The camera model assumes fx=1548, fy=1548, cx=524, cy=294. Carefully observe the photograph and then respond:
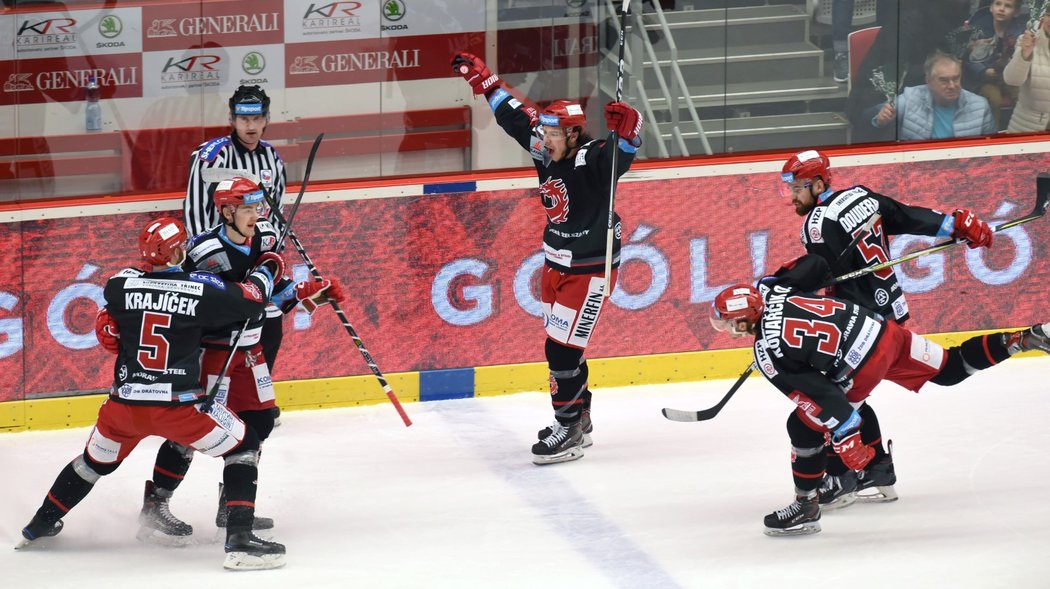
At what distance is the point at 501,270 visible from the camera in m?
6.29

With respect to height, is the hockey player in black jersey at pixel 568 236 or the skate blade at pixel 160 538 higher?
the hockey player in black jersey at pixel 568 236

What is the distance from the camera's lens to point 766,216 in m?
6.50

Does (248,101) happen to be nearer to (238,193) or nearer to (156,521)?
(238,193)

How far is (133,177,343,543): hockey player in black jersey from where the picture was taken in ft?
15.3

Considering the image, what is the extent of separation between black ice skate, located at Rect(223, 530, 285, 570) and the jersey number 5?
0.53m

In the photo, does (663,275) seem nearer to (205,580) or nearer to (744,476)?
(744,476)

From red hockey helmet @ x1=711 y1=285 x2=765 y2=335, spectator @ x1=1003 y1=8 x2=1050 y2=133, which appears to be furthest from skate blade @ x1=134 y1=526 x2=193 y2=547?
spectator @ x1=1003 y1=8 x2=1050 y2=133

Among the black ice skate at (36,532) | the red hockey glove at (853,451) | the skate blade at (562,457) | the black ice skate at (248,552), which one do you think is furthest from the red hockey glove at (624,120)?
the black ice skate at (36,532)

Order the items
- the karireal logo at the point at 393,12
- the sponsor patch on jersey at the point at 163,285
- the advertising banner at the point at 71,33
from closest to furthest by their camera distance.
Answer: the sponsor patch on jersey at the point at 163,285 → the advertising banner at the point at 71,33 → the karireal logo at the point at 393,12

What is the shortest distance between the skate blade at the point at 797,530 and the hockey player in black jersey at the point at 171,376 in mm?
1477

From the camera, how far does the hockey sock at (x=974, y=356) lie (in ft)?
16.2

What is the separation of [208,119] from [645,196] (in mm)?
1783

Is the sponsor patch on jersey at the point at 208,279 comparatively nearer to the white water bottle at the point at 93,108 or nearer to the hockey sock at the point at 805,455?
the hockey sock at the point at 805,455

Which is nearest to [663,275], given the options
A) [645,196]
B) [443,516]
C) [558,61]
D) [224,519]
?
[645,196]
